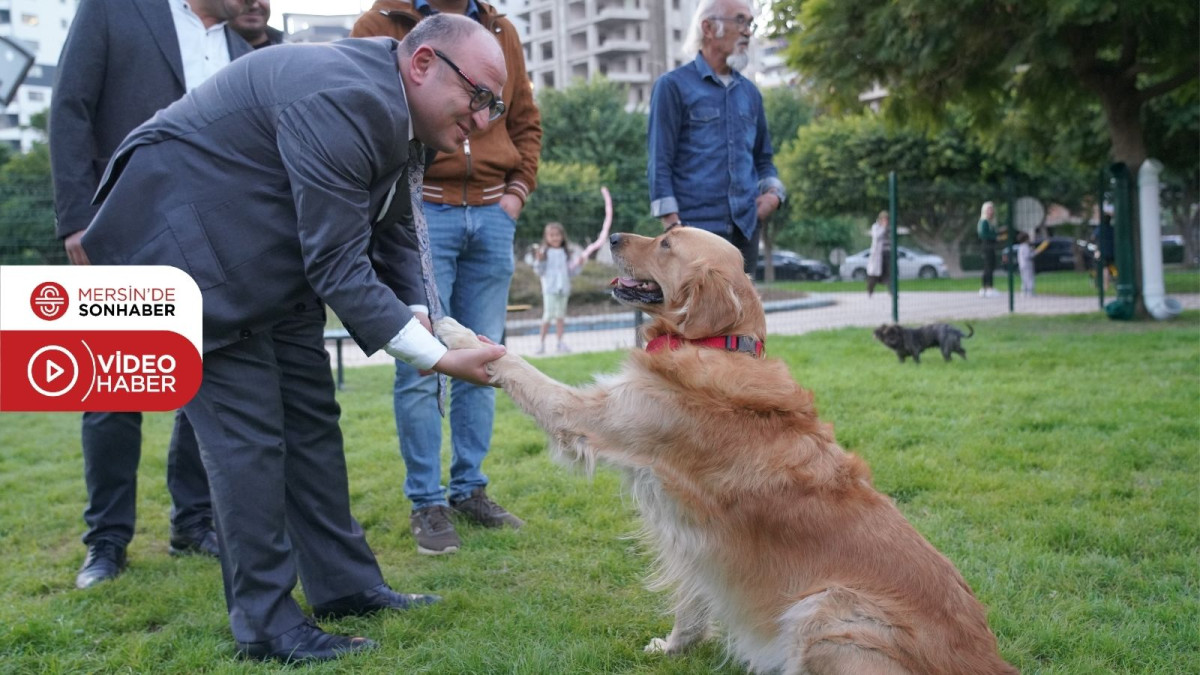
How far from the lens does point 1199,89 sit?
11977 mm

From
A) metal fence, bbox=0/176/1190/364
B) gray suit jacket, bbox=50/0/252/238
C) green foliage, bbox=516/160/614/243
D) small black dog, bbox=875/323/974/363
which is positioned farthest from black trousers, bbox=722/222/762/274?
green foliage, bbox=516/160/614/243

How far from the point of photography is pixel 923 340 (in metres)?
9.18

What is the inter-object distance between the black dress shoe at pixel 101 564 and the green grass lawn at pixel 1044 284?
1287 centimetres

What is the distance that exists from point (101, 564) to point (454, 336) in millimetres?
2066

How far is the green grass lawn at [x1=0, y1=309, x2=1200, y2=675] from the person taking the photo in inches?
120

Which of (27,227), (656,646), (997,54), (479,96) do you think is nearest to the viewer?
(479,96)

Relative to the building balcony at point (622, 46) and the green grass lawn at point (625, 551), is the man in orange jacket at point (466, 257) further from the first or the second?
the building balcony at point (622, 46)

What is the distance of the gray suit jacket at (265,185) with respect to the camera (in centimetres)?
266

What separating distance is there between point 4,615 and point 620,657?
235 cm

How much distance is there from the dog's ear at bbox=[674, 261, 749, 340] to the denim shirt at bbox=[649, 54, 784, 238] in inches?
72.1

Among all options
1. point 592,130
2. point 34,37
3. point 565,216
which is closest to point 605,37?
point 592,130

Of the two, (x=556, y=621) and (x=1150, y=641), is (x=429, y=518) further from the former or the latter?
(x=1150, y=641)

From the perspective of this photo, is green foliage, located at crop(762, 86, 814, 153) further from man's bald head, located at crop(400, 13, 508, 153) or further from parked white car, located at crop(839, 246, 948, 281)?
man's bald head, located at crop(400, 13, 508, 153)

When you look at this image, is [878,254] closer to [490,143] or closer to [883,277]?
Answer: [883,277]
